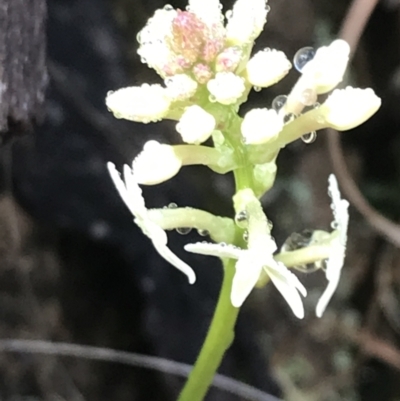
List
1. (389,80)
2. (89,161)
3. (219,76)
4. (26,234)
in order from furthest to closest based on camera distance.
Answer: (389,80), (26,234), (89,161), (219,76)

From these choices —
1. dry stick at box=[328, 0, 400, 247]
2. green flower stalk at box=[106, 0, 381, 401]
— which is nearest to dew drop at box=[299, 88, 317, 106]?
green flower stalk at box=[106, 0, 381, 401]

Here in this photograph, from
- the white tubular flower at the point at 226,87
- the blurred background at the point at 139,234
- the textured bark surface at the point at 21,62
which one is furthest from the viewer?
the blurred background at the point at 139,234

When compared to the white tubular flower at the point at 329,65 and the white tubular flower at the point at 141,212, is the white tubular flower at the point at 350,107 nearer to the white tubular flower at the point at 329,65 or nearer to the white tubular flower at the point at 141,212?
the white tubular flower at the point at 329,65

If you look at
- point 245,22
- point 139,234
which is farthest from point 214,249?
point 139,234

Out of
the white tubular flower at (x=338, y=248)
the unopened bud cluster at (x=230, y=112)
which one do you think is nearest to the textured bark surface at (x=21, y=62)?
the unopened bud cluster at (x=230, y=112)

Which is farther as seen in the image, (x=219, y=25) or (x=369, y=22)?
(x=369, y=22)

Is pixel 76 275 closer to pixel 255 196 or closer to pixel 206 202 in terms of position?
pixel 206 202

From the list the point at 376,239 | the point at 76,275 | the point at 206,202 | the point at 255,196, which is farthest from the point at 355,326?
the point at 255,196

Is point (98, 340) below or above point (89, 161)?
below
